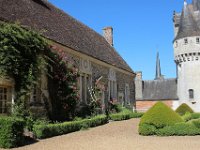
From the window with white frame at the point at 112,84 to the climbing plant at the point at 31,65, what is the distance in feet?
26.1

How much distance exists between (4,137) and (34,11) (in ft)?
A: 30.6

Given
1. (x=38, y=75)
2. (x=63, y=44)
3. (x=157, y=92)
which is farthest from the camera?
(x=157, y=92)

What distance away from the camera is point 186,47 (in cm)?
4134

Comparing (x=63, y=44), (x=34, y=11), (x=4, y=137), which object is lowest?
(x=4, y=137)

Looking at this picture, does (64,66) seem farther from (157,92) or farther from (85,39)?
(157,92)

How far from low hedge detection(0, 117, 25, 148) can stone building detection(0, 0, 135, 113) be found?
106 inches

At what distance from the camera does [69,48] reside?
1741 centimetres

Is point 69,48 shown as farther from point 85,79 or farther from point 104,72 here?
point 104,72

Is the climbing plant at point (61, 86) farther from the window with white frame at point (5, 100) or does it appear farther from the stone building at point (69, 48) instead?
the window with white frame at point (5, 100)

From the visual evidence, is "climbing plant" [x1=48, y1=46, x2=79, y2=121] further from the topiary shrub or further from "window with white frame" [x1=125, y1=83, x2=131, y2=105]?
"window with white frame" [x1=125, y1=83, x2=131, y2=105]

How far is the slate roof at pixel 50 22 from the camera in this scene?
1467cm

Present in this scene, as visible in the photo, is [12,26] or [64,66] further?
[64,66]

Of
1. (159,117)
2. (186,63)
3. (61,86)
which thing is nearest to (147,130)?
(159,117)

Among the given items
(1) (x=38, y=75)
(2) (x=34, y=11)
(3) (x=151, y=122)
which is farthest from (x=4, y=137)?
(2) (x=34, y=11)
